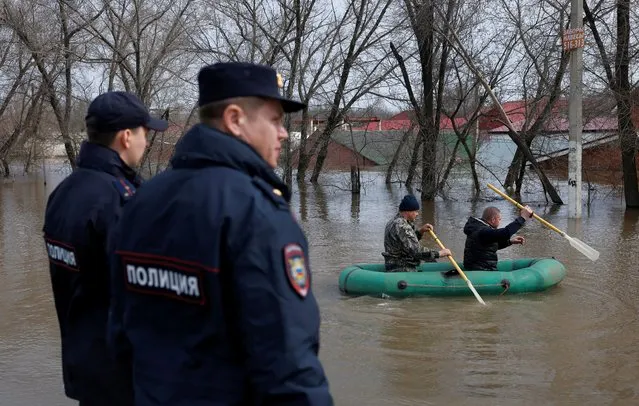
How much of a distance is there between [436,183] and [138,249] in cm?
1951

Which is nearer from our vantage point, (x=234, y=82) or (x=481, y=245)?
(x=234, y=82)

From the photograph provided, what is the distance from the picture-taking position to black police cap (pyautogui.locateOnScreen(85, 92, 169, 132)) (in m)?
2.65

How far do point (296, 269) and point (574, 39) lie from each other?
46.1 feet

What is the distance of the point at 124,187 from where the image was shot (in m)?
2.60

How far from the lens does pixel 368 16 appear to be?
2381cm

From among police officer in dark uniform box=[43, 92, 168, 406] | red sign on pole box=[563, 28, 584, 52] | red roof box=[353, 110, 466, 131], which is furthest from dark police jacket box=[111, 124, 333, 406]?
red roof box=[353, 110, 466, 131]

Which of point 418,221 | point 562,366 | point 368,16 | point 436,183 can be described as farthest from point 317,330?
point 368,16

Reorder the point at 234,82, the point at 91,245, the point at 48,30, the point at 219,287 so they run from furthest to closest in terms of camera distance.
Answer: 1. the point at 48,30
2. the point at 91,245
3. the point at 234,82
4. the point at 219,287

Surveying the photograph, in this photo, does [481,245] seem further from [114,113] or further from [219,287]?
[219,287]

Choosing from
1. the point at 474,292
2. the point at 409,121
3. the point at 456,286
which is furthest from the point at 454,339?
the point at 409,121

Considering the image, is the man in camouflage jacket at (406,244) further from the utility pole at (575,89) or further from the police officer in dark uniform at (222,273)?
the utility pole at (575,89)

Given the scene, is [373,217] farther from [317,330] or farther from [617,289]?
[317,330]

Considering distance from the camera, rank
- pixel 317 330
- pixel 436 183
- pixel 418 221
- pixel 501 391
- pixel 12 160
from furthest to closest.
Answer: pixel 12 160 < pixel 436 183 < pixel 418 221 < pixel 501 391 < pixel 317 330

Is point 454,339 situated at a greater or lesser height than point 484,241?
lesser
